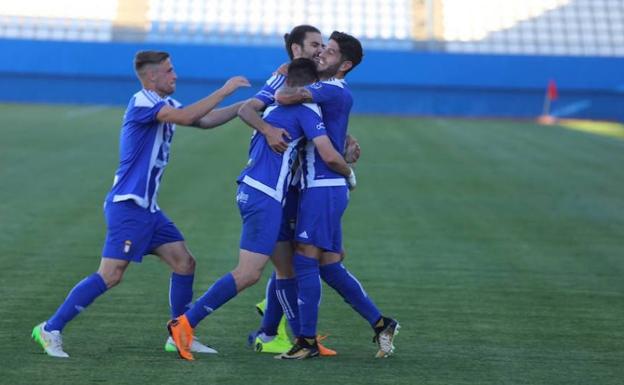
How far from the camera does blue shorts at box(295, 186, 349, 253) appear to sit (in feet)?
23.3

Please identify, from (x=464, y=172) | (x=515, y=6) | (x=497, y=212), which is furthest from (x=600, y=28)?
(x=497, y=212)

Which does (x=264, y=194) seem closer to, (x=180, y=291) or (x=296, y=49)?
(x=180, y=291)

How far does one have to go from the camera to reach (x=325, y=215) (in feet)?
23.4

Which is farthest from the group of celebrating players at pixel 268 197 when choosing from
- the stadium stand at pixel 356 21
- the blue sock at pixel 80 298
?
the stadium stand at pixel 356 21

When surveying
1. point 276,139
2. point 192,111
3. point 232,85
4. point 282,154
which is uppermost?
point 232,85

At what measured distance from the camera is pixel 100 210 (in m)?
14.7

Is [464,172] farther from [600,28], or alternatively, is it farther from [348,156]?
[600,28]

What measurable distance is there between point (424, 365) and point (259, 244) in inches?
48.4

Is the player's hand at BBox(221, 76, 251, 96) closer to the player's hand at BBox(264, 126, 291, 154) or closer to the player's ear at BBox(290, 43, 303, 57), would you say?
the player's hand at BBox(264, 126, 291, 154)

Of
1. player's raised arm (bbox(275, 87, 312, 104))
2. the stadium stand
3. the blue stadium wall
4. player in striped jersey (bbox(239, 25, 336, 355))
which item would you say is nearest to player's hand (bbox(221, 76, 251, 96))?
player in striped jersey (bbox(239, 25, 336, 355))

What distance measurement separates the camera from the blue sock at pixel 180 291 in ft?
24.2

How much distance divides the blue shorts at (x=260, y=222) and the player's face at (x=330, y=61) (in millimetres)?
906

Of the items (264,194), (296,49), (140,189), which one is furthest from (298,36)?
(140,189)

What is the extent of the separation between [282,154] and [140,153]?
0.87 m
